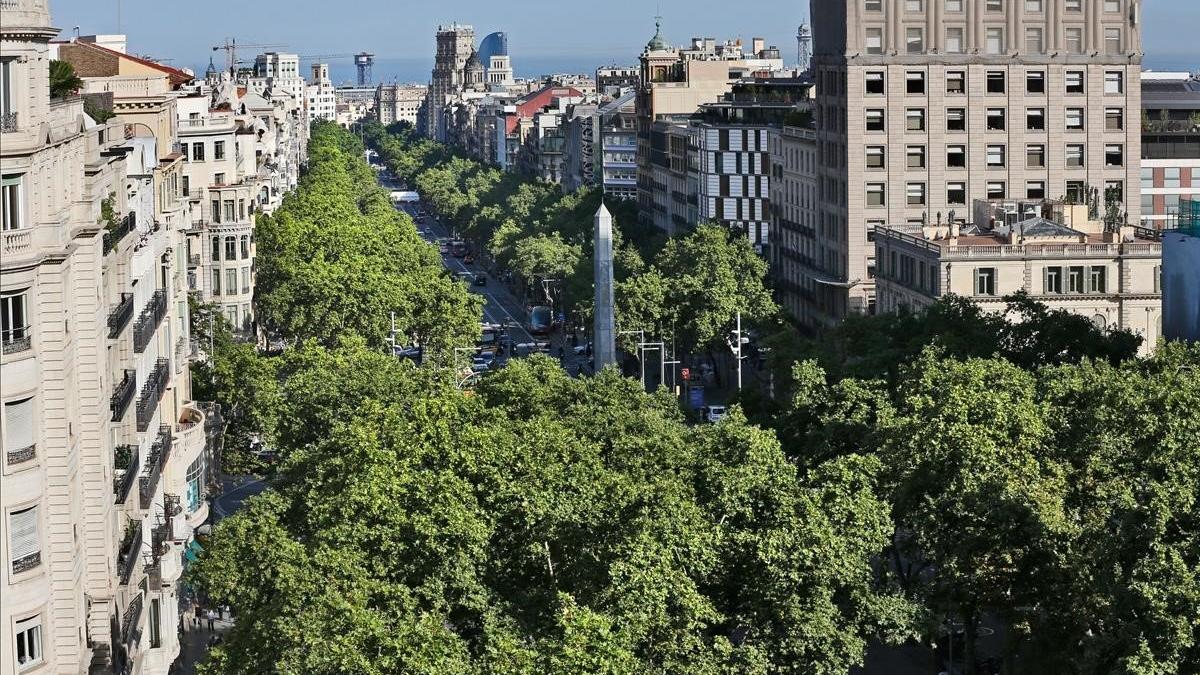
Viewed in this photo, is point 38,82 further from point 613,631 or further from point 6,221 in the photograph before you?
point 613,631

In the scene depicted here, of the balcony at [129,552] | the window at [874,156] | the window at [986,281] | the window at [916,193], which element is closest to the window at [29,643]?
the balcony at [129,552]

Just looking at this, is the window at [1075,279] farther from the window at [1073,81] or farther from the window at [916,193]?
the window at [1073,81]

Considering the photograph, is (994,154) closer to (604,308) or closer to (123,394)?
(604,308)

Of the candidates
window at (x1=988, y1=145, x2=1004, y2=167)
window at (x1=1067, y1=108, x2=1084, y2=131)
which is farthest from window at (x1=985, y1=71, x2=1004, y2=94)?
window at (x1=1067, y1=108, x2=1084, y2=131)

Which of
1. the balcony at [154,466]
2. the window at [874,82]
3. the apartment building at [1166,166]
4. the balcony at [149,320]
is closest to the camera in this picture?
the balcony at [154,466]

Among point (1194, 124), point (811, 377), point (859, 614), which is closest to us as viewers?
point (859, 614)

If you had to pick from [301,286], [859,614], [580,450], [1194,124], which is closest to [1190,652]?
[859,614]

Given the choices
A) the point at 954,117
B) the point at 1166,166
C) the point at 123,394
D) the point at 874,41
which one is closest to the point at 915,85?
the point at 954,117
